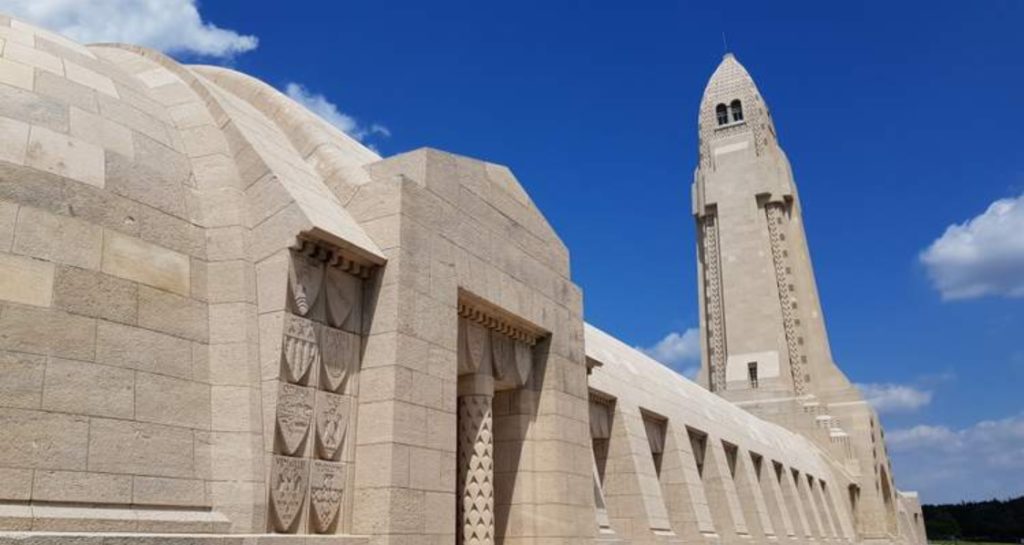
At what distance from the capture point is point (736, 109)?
50.7m

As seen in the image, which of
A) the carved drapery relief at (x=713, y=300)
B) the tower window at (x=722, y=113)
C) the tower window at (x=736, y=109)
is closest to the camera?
the carved drapery relief at (x=713, y=300)

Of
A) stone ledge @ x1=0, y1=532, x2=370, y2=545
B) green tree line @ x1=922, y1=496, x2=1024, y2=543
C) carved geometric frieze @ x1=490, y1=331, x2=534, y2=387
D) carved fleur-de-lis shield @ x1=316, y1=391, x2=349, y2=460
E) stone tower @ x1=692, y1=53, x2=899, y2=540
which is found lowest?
green tree line @ x1=922, y1=496, x2=1024, y2=543

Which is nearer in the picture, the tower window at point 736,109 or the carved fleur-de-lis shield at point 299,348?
the carved fleur-de-lis shield at point 299,348

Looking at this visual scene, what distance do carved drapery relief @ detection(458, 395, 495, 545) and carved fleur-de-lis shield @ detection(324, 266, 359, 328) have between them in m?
2.55

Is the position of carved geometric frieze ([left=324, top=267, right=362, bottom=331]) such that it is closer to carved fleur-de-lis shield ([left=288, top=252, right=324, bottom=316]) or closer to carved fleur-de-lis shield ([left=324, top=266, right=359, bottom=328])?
carved fleur-de-lis shield ([left=324, top=266, right=359, bottom=328])

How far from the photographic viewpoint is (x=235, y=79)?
10.7 meters

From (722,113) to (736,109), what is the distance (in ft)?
2.89

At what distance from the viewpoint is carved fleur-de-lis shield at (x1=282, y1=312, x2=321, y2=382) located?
7141mm

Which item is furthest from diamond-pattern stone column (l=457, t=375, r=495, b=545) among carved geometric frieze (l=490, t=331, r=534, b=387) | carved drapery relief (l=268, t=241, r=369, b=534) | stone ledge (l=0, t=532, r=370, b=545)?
stone ledge (l=0, t=532, r=370, b=545)

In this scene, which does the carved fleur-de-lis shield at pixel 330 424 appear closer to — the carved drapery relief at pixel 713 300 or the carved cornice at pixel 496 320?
the carved cornice at pixel 496 320

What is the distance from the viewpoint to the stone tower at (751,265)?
145 ft

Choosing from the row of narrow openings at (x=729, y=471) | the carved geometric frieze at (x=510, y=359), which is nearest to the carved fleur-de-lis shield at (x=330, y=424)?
the carved geometric frieze at (x=510, y=359)

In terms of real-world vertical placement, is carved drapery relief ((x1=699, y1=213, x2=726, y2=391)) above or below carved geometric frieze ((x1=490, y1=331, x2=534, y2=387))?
above

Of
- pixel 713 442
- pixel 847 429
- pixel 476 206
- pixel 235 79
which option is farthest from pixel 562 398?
pixel 847 429
